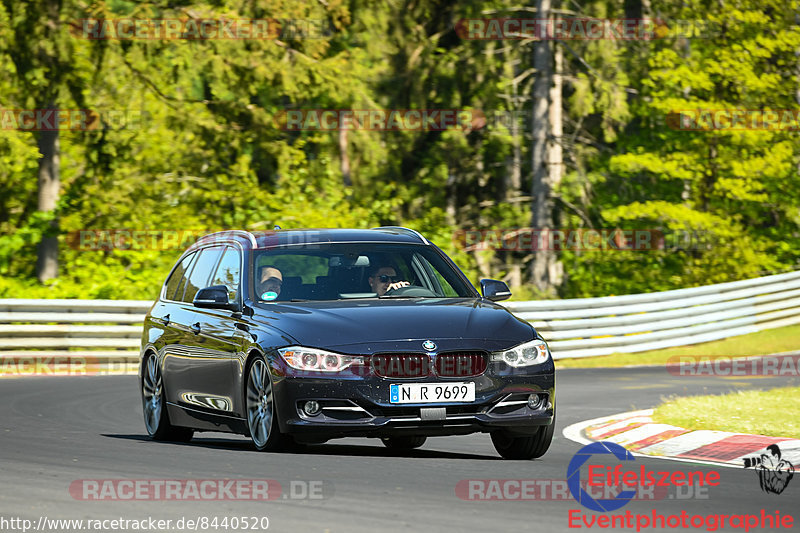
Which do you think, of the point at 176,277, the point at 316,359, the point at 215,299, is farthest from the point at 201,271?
the point at 316,359

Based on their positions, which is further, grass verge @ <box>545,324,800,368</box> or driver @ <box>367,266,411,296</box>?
grass verge @ <box>545,324,800,368</box>

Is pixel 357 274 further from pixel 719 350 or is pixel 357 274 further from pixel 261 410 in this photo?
pixel 719 350

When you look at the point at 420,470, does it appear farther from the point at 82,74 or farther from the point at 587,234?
the point at 587,234

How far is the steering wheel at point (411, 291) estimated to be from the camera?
10820mm

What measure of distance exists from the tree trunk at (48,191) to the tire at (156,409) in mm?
18645

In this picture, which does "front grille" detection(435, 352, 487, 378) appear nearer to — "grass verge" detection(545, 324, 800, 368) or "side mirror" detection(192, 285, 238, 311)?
"side mirror" detection(192, 285, 238, 311)

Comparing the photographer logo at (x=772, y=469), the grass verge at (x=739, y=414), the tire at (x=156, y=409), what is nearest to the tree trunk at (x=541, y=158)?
the grass verge at (x=739, y=414)

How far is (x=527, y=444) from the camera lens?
10.2 meters

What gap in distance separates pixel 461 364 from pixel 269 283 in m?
1.94

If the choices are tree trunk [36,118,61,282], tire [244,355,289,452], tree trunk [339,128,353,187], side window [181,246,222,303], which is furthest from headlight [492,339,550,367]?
tree trunk [339,128,353,187]

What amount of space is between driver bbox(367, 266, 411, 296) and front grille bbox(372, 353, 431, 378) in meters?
1.29

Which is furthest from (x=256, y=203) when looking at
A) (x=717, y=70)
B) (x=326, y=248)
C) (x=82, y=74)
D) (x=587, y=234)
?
(x=326, y=248)

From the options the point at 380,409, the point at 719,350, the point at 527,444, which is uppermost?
the point at 380,409

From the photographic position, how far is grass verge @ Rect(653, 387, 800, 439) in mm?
11984
